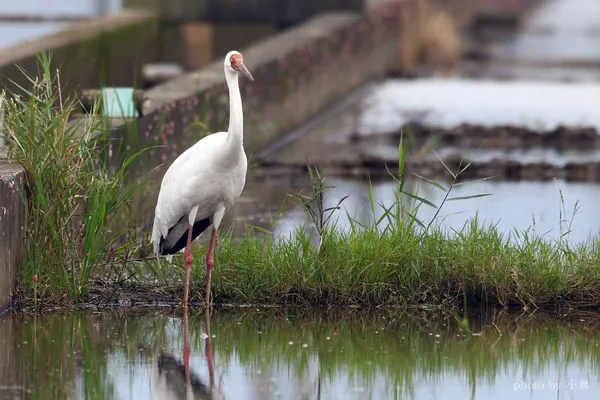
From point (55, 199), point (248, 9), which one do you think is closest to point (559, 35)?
point (248, 9)

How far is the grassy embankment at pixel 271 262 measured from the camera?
9633 millimetres

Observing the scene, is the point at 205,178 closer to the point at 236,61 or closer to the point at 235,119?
the point at 235,119

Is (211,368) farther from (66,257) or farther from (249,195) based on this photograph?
(249,195)

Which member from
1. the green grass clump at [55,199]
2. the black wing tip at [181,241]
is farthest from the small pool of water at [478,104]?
the green grass clump at [55,199]

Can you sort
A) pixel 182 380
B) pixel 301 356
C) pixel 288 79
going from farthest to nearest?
pixel 288 79, pixel 301 356, pixel 182 380

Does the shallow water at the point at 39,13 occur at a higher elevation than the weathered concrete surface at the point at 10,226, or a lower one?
higher

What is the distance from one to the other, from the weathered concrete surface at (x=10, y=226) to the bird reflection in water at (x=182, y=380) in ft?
3.83

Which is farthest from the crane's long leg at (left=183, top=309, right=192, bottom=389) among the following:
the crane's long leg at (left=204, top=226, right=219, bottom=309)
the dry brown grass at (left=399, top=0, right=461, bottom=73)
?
the dry brown grass at (left=399, top=0, right=461, bottom=73)

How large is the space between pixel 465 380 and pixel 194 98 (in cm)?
626

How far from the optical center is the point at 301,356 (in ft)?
28.5

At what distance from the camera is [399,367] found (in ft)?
27.6

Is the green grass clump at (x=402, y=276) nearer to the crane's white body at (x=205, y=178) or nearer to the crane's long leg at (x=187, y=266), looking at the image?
the crane's long leg at (x=187, y=266)

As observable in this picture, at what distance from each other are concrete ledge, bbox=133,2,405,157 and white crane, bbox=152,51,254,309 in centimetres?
217

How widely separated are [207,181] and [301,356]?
1600 mm
